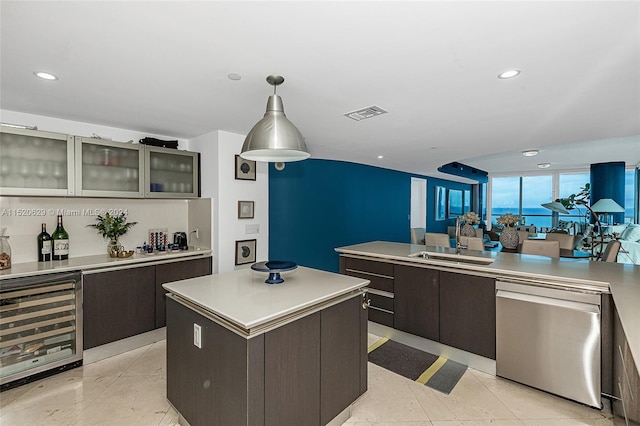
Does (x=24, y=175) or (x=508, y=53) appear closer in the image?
(x=508, y=53)

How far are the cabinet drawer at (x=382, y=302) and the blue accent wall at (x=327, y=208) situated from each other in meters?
1.78

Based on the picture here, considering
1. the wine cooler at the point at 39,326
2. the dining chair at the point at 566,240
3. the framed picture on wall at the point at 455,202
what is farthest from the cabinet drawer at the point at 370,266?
the framed picture on wall at the point at 455,202

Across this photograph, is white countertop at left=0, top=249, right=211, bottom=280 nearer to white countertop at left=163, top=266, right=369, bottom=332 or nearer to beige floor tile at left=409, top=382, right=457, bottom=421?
white countertop at left=163, top=266, right=369, bottom=332

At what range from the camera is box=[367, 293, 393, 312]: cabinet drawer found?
3.19 meters

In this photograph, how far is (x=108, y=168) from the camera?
10.0 ft

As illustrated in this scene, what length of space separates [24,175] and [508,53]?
12.2 feet

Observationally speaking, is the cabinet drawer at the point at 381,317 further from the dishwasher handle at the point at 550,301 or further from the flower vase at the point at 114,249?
the flower vase at the point at 114,249

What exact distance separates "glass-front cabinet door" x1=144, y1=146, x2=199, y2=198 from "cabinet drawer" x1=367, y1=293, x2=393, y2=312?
2397mm

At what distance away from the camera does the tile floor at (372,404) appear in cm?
204

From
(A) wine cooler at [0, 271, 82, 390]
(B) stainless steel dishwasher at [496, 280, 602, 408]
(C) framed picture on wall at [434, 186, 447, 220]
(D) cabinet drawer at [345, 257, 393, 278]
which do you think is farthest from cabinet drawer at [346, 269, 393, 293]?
(C) framed picture on wall at [434, 186, 447, 220]

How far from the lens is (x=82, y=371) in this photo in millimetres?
2643

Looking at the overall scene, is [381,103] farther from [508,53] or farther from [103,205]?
[103,205]

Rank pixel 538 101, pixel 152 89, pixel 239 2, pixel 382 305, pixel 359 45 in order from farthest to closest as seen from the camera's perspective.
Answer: pixel 382 305
pixel 538 101
pixel 152 89
pixel 359 45
pixel 239 2

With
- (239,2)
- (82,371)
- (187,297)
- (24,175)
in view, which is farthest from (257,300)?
(24,175)
